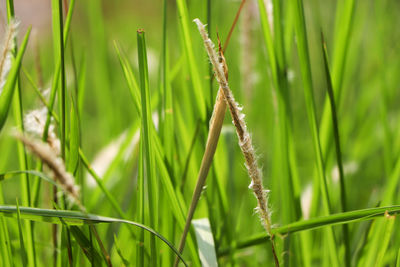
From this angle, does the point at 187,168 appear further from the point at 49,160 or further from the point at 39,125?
the point at 49,160

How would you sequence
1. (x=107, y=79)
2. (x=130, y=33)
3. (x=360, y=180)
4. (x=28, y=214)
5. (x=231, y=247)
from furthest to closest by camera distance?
(x=130, y=33) → (x=107, y=79) → (x=360, y=180) → (x=231, y=247) → (x=28, y=214)

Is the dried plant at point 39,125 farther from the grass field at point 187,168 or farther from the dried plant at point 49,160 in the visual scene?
the dried plant at point 49,160

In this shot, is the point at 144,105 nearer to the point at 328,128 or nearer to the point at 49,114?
the point at 49,114

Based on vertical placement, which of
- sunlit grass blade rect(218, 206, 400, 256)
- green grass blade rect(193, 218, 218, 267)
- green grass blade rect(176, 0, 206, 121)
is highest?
green grass blade rect(176, 0, 206, 121)

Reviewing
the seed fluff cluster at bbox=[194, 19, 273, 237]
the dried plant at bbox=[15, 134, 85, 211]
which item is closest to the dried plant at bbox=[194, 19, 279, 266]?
the seed fluff cluster at bbox=[194, 19, 273, 237]

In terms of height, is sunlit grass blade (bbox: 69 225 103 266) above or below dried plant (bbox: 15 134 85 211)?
below

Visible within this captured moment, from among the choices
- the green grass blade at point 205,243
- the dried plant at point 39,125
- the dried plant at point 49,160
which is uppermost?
the dried plant at point 39,125

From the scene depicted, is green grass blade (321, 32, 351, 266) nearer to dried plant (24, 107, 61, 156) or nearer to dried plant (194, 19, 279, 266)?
dried plant (194, 19, 279, 266)

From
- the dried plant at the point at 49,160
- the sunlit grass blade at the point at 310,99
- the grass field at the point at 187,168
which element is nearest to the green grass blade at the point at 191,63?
the grass field at the point at 187,168

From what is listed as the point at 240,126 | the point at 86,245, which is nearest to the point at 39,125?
the point at 86,245

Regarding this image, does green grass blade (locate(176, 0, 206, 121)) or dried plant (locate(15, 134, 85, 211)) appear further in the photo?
green grass blade (locate(176, 0, 206, 121))

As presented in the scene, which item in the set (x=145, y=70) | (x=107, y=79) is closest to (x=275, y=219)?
(x=145, y=70)
